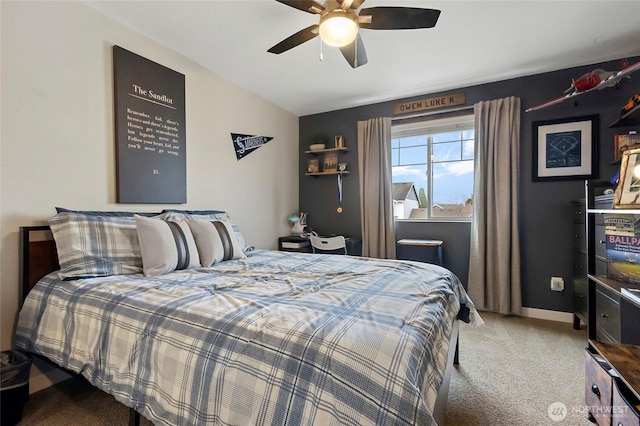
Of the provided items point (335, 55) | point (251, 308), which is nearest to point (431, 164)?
point (335, 55)

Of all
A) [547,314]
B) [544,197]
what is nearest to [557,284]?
[547,314]

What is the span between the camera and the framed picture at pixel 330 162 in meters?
4.01

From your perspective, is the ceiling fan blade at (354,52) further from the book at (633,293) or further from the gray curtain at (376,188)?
the book at (633,293)

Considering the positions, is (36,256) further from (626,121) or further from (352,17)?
(626,121)

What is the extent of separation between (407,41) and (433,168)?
1603 millimetres

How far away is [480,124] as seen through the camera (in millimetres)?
3131

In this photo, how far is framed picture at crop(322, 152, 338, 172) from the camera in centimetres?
401

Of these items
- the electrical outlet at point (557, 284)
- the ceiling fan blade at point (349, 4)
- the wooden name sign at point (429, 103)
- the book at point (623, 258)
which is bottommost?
the electrical outlet at point (557, 284)

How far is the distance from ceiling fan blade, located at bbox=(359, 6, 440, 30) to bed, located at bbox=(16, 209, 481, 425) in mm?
1460

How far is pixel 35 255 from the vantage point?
1.72 meters

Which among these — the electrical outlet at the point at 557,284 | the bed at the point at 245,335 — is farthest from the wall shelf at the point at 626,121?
the bed at the point at 245,335

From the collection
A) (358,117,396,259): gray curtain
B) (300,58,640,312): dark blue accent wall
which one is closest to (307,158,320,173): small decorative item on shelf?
(358,117,396,259): gray curtain

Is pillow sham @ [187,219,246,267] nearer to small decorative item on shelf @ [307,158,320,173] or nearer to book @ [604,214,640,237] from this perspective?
small decorative item on shelf @ [307,158,320,173]

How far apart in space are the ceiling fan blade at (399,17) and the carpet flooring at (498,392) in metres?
2.16
